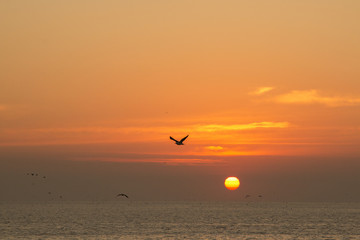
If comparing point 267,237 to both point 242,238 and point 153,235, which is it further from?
point 153,235

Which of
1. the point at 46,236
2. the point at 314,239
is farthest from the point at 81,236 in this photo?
the point at 314,239

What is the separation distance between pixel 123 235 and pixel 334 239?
38938 millimetres

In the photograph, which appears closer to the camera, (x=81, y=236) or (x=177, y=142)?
(x=177, y=142)

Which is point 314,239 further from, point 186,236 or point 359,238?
point 186,236

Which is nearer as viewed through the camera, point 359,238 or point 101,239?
point 101,239

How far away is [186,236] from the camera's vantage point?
111688 mm

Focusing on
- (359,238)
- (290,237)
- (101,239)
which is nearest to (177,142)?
(101,239)

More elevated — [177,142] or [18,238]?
[177,142]

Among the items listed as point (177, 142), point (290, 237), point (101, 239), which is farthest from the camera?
point (290, 237)

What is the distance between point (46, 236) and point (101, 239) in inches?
Answer: 505

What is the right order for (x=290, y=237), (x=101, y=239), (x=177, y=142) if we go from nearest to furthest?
(x=177, y=142) → (x=101, y=239) → (x=290, y=237)

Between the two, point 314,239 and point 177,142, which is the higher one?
point 177,142

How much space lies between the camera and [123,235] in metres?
115

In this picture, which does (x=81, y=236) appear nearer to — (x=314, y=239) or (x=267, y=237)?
(x=267, y=237)
